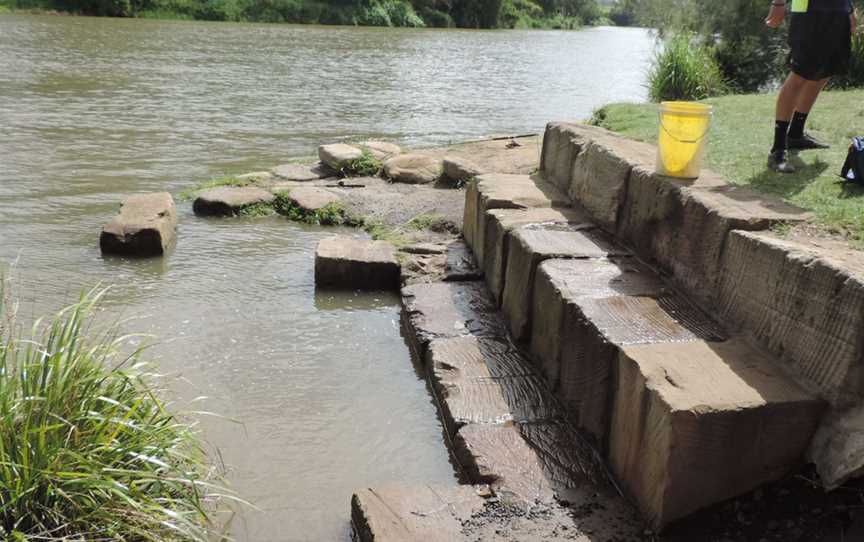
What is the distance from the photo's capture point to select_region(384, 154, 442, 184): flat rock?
778 centimetres

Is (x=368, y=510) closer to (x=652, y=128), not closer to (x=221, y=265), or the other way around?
(x=221, y=265)

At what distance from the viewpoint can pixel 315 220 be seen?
22.6 ft

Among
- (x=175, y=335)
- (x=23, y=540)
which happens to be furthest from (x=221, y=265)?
(x=23, y=540)

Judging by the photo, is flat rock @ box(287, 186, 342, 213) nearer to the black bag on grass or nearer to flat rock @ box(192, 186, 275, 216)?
flat rock @ box(192, 186, 275, 216)

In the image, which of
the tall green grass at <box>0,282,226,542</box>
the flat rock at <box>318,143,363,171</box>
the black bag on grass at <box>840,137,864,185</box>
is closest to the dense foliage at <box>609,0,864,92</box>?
the flat rock at <box>318,143,363,171</box>

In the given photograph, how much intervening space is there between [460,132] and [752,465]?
9504 mm

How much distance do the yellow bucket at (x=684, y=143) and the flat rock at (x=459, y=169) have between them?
132 inches

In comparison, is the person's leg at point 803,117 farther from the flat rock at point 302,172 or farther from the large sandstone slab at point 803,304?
the flat rock at point 302,172

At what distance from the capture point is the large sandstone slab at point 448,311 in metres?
4.47

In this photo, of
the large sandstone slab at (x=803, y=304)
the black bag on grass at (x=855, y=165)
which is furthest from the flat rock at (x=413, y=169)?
the large sandstone slab at (x=803, y=304)

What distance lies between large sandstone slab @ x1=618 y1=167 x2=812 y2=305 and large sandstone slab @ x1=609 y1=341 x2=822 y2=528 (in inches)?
26.5

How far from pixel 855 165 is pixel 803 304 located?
135 centimetres

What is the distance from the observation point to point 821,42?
439 centimetres

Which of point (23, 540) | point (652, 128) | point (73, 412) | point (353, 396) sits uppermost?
point (652, 128)
